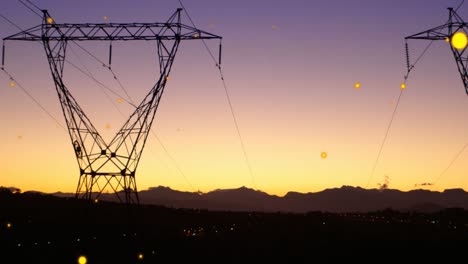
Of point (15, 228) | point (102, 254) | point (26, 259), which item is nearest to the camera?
point (26, 259)

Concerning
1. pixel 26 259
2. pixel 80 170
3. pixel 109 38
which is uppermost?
pixel 109 38

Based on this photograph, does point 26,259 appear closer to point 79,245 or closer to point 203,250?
point 79,245

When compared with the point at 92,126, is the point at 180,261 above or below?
below

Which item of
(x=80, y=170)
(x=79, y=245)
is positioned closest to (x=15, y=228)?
(x=80, y=170)

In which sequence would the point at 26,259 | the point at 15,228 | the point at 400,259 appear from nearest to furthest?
the point at 26,259, the point at 400,259, the point at 15,228

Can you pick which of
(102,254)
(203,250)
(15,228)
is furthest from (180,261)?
(15,228)

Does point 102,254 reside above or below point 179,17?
below

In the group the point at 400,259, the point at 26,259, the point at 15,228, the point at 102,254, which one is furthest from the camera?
the point at 15,228

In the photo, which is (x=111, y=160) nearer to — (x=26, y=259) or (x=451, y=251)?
(x=26, y=259)

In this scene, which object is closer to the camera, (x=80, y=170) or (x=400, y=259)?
(x=400, y=259)
